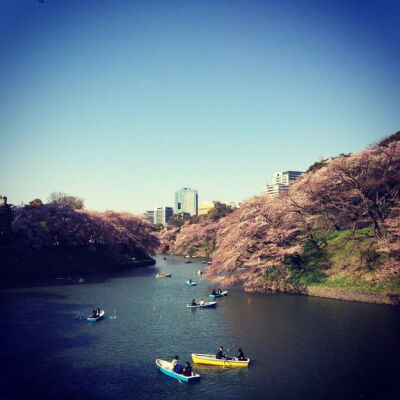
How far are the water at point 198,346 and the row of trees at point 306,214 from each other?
6616 millimetres

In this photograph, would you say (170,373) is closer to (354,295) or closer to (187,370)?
(187,370)

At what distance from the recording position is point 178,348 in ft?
99.8

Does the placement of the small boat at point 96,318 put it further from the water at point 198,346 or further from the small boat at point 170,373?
the small boat at point 170,373

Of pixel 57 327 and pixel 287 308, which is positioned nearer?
pixel 57 327

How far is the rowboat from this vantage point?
26391 mm

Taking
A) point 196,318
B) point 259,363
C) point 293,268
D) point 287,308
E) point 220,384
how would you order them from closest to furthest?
point 220,384
point 259,363
point 196,318
point 287,308
point 293,268

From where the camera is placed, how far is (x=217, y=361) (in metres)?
26.6

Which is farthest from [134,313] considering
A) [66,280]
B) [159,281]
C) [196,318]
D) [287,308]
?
[66,280]

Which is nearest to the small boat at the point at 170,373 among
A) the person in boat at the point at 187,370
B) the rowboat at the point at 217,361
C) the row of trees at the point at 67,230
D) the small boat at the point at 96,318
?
the person in boat at the point at 187,370

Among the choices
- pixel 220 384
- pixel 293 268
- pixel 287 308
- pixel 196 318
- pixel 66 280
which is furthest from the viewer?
pixel 66 280

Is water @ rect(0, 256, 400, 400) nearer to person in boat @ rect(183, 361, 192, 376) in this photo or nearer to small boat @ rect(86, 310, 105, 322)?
person in boat @ rect(183, 361, 192, 376)

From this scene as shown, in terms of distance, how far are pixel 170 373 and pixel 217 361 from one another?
385 cm

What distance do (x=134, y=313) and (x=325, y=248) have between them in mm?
33025

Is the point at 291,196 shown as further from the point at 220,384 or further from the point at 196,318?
the point at 220,384
